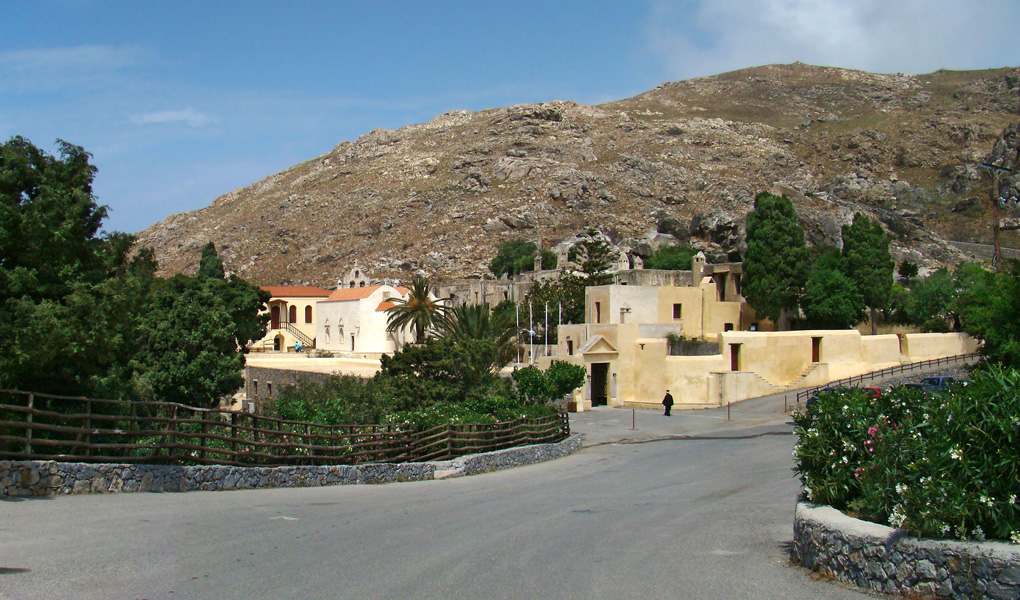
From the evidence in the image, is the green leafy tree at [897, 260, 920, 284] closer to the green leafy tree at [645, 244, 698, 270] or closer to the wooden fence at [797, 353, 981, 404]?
the green leafy tree at [645, 244, 698, 270]

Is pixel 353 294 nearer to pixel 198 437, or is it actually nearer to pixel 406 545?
pixel 198 437

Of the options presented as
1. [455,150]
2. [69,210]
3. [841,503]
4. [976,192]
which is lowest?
[841,503]

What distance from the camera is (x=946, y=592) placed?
23.1ft

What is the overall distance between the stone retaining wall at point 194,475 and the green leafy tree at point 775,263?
34.8 metres

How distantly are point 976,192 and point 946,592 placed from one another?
11516 centimetres

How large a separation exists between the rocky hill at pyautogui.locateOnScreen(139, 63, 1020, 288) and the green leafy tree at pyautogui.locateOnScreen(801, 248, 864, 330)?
72.0 feet

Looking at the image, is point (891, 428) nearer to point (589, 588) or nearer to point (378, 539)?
point (589, 588)

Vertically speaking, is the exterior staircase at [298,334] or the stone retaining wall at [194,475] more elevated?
the exterior staircase at [298,334]

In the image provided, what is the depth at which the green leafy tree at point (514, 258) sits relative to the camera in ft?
301

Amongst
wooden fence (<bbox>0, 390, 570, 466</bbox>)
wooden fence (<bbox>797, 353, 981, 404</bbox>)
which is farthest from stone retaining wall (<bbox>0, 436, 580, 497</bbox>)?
wooden fence (<bbox>797, 353, 981, 404</bbox>)

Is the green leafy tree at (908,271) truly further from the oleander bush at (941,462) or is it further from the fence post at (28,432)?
the fence post at (28,432)

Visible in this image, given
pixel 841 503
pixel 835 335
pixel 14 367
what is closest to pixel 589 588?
pixel 841 503

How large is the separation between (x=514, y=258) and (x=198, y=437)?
8351 cm

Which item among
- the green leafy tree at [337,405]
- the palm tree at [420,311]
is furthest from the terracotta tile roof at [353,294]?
the green leafy tree at [337,405]
